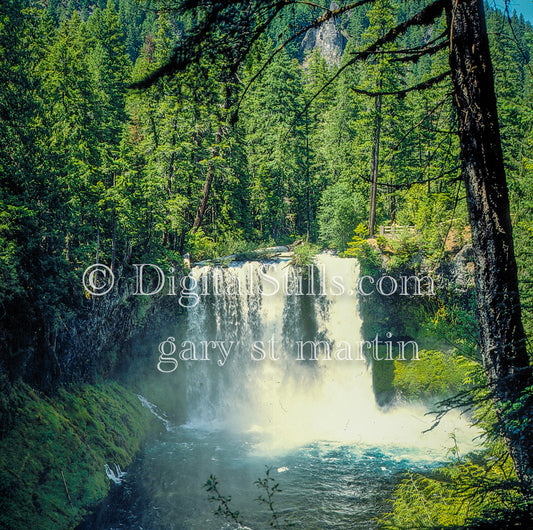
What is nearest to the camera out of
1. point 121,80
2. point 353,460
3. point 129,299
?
point 353,460

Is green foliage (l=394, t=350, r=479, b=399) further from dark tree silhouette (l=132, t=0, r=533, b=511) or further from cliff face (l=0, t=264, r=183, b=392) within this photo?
dark tree silhouette (l=132, t=0, r=533, b=511)

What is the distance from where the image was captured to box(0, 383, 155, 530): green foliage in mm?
10094

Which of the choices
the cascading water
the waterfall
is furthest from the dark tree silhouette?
the waterfall

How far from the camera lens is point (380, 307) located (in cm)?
2047

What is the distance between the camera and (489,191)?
10.6 ft

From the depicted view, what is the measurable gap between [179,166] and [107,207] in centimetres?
648

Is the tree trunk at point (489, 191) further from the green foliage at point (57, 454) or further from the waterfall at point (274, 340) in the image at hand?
the waterfall at point (274, 340)

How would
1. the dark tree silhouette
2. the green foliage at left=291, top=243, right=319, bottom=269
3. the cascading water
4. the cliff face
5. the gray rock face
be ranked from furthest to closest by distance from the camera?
the gray rock face
the green foliage at left=291, top=243, right=319, bottom=269
the cascading water
the cliff face
the dark tree silhouette

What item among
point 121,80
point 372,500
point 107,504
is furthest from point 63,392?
point 121,80

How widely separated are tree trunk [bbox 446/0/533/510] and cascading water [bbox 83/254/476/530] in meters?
13.5

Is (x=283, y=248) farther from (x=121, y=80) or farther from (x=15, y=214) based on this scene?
(x=15, y=214)

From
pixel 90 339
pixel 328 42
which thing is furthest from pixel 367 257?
pixel 328 42

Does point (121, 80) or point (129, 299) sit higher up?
point (121, 80)

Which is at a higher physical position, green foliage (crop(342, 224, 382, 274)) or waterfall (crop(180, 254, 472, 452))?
green foliage (crop(342, 224, 382, 274))
